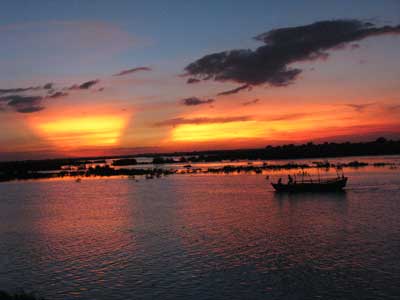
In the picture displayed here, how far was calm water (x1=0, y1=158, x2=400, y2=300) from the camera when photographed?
15.2 metres

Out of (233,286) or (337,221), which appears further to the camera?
(337,221)

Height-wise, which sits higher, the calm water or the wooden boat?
the wooden boat

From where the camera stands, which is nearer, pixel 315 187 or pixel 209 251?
pixel 209 251

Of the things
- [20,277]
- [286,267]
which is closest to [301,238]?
[286,267]

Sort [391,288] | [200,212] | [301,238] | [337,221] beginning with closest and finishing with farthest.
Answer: [391,288] < [301,238] < [337,221] < [200,212]

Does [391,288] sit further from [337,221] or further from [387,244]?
[337,221]

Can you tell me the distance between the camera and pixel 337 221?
89.9 feet

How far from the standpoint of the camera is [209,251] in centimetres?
2038

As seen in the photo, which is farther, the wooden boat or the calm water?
the wooden boat

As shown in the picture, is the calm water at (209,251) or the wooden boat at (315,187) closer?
the calm water at (209,251)

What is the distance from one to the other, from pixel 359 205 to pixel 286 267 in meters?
19.5

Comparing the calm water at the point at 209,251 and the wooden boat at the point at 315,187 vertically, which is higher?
the wooden boat at the point at 315,187

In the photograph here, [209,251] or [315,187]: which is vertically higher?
[315,187]

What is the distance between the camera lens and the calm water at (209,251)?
50.0 ft
